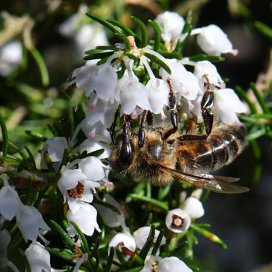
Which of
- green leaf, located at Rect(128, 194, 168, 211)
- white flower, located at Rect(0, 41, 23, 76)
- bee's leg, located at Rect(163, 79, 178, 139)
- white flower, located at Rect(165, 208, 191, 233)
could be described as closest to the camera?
bee's leg, located at Rect(163, 79, 178, 139)

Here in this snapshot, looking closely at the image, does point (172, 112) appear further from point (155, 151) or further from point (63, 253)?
point (63, 253)

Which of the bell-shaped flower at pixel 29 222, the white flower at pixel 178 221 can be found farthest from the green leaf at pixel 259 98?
the bell-shaped flower at pixel 29 222

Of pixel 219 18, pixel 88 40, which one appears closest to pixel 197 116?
pixel 88 40

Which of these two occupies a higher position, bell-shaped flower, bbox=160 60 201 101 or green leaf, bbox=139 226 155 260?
bell-shaped flower, bbox=160 60 201 101

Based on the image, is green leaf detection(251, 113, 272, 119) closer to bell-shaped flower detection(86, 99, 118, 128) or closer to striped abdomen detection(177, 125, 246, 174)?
striped abdomen detection(177, 125, 246, 174)

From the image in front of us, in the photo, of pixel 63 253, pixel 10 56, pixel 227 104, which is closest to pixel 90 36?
pixel 10 56

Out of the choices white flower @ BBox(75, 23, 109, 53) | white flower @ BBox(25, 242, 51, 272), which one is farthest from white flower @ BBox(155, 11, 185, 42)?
white flower @ BBox(75, 23, 109, 53)

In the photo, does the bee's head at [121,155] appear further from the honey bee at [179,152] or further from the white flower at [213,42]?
the white flower at [213,42]
